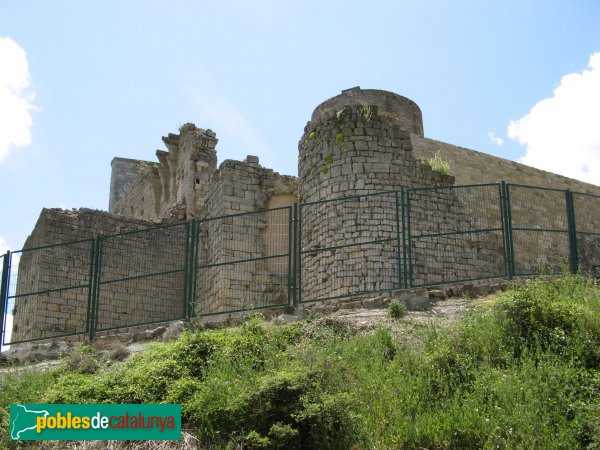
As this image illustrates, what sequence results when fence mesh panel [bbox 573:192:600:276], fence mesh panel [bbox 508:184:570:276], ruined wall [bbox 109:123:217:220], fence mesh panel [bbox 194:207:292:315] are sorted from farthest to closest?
ruined wall [bbox 109:123:217:220], fence mesh panel [bbox 194:207:292:315], fence mesh panel [bbox 508:184:570:276], fence mesh panel [bbox 573:192:600:276]

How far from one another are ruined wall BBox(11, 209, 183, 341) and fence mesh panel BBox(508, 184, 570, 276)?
→ 22.6ft

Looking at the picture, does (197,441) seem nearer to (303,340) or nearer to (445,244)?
(303,340)

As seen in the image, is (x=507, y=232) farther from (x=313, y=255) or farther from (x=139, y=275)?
(x=139, y=275)

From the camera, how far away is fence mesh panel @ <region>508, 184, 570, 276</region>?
13.7 m

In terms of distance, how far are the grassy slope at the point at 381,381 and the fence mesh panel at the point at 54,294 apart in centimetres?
707

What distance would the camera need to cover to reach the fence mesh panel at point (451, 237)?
14.7 meters

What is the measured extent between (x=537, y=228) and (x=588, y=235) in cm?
87

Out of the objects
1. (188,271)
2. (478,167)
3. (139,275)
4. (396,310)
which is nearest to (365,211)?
(188,271)

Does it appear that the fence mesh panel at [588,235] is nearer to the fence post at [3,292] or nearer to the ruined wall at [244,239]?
the ruined wall at [244,239]

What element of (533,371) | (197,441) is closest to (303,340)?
(197,441)

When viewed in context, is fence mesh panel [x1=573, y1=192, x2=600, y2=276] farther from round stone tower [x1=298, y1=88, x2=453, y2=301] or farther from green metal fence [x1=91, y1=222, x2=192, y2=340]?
green metal fence [x1=91, y1=222, x2=192, y2=340]

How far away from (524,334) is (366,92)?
1196 centimetres

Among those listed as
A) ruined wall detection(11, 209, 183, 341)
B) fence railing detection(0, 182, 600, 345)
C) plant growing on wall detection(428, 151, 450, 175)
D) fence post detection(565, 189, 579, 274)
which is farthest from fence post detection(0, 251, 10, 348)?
fence post detection(565, 189, 579, 274)

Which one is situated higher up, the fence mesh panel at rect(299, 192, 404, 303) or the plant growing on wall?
the plant growing on wall
